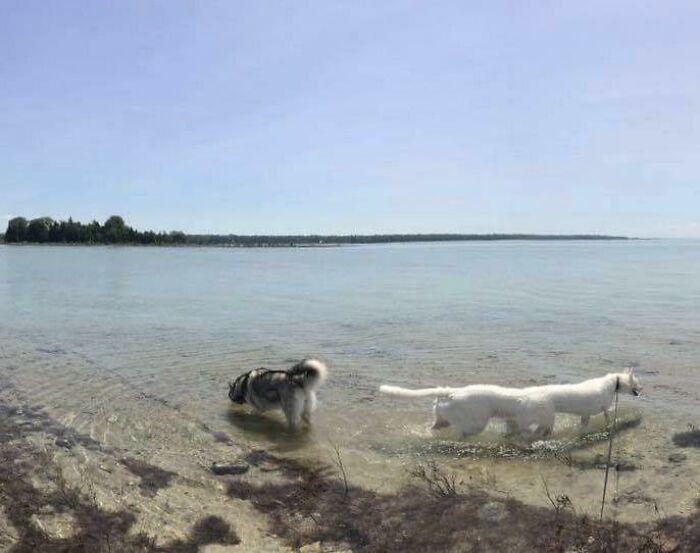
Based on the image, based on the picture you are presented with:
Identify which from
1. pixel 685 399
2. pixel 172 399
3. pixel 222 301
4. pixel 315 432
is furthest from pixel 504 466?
pixel 222 301

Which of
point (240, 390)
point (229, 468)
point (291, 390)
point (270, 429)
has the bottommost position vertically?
point (270, 429)

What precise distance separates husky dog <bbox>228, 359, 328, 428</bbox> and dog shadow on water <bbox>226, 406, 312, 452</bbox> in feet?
0.51

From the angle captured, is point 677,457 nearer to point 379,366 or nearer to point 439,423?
point 439,423

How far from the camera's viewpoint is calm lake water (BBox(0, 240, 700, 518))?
7379 mm

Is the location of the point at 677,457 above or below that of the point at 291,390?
below

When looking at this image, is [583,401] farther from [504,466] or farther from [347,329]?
[347,329]

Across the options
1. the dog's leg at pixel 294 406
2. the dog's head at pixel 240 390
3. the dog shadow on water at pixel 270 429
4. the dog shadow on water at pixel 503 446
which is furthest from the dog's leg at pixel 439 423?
the dog's head at pixel 240 390

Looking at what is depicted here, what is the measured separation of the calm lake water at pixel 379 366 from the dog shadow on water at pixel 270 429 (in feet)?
0.14

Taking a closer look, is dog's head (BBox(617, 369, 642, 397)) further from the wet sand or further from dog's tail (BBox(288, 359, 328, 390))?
dog's tail (BBox(288, 359, 328, 390))

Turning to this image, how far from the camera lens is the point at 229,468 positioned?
279 inches

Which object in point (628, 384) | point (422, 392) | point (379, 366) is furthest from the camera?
point (379, 366)

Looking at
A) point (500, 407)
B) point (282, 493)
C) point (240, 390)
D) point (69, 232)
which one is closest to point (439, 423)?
point (500, 407)

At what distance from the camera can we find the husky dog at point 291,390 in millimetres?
9195

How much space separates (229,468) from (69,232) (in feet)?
511
